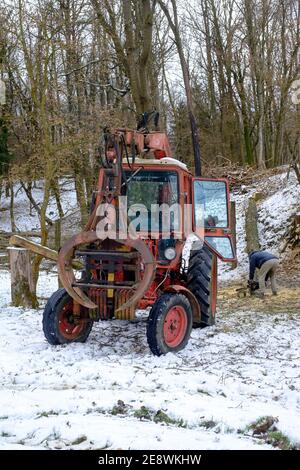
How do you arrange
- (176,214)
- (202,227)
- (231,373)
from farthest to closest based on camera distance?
(202,227)
(176,214)
(231,373)

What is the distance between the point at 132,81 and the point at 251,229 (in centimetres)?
604

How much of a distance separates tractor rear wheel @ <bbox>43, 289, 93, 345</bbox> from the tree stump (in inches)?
112

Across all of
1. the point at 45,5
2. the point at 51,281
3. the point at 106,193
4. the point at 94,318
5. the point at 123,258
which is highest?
the point at 45,5

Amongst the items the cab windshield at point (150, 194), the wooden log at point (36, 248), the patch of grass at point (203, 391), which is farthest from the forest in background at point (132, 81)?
the patch of grass at point (203, 391)

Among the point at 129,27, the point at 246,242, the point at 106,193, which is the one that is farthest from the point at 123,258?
the point at 246,242

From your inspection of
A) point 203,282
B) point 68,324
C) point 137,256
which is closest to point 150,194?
point 137,256

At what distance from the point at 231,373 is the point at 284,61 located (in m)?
21.8

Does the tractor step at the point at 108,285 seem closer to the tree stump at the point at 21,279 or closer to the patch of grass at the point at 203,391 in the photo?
the patch of grass at the point at 203,391

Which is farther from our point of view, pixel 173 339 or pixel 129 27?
pixel 129 27

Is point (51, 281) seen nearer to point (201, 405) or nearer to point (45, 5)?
point (45, 5)

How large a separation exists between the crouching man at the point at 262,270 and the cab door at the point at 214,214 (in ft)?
8.59

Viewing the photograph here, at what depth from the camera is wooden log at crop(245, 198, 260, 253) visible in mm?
16969

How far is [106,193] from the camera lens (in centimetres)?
730

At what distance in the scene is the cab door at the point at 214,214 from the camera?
886 cm
